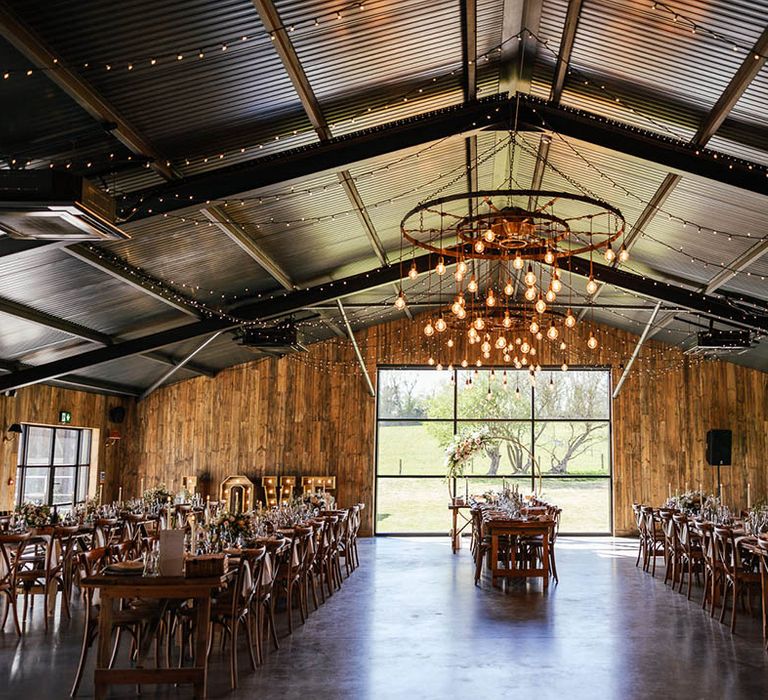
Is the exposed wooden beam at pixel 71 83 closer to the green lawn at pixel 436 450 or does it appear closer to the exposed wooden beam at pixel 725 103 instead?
the exposed wooden beam at pixel 725 103

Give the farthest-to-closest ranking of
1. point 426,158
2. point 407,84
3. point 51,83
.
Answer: point 426,158, point 407,84, point 51,83

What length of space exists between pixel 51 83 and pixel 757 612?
31.0ft

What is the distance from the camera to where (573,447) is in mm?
19078

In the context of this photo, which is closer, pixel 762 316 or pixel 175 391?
pixel 762 316

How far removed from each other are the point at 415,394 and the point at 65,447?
25.3ft

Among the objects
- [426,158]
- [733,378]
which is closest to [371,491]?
[733,378]

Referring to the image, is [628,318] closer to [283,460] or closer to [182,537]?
[283,460]

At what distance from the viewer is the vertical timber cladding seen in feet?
59.6

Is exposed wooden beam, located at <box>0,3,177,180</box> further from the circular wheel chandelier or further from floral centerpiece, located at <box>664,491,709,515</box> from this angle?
floral centerpiece, located at <box>664,491,709,515</box>

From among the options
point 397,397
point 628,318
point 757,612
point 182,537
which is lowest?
point 757,612

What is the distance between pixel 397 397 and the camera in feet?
62.6

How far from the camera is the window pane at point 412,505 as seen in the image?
18859 mm

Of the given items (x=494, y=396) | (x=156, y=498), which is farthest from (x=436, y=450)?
(x=156, y=498)

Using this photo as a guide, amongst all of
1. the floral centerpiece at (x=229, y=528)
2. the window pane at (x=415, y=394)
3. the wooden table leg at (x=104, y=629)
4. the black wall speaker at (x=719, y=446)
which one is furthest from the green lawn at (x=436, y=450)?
the wooden table leg at (x=104, y=629)
